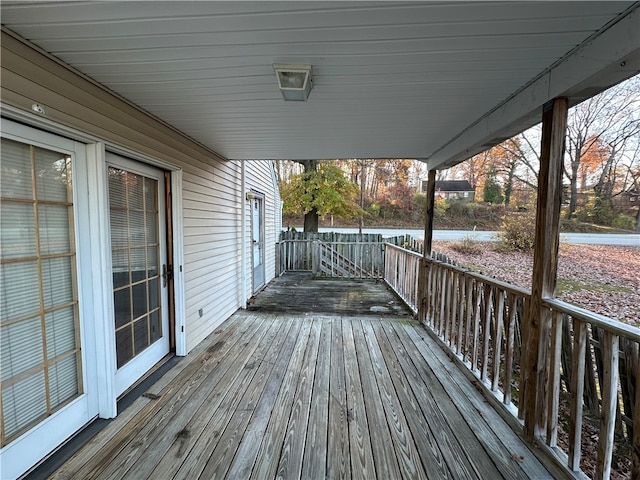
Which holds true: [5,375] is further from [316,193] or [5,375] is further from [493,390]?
[316,193]

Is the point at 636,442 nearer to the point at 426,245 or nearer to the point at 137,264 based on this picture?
the point at 426,245

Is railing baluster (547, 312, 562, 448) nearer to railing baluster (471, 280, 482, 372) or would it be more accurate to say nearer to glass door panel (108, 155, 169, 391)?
railing baluster (471, 280, 482, 372)

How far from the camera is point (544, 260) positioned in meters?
1.80

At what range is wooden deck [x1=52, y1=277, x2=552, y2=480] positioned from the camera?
5.47 ft

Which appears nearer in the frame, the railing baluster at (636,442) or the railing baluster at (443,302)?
the railing baluster at (636,442)

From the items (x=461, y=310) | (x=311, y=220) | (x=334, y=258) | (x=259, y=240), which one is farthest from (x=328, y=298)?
(x=311, y=220)

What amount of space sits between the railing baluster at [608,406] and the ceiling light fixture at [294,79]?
218cm

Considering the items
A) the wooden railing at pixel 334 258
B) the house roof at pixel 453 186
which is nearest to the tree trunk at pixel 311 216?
the wooden railing at pixel 334 258

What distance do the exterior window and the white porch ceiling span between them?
72 cm

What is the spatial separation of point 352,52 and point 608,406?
2.24 metres

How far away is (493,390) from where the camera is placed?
237cm

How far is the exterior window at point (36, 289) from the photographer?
1545 millimetres

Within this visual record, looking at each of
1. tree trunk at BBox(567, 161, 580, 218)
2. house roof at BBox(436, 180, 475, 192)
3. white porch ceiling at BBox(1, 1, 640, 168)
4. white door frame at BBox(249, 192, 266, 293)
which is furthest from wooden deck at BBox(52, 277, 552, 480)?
house roof at BBox(436, 180, 475, 192)

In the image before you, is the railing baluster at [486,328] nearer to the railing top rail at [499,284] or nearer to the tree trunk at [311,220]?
the railing top rail at [499,284]
